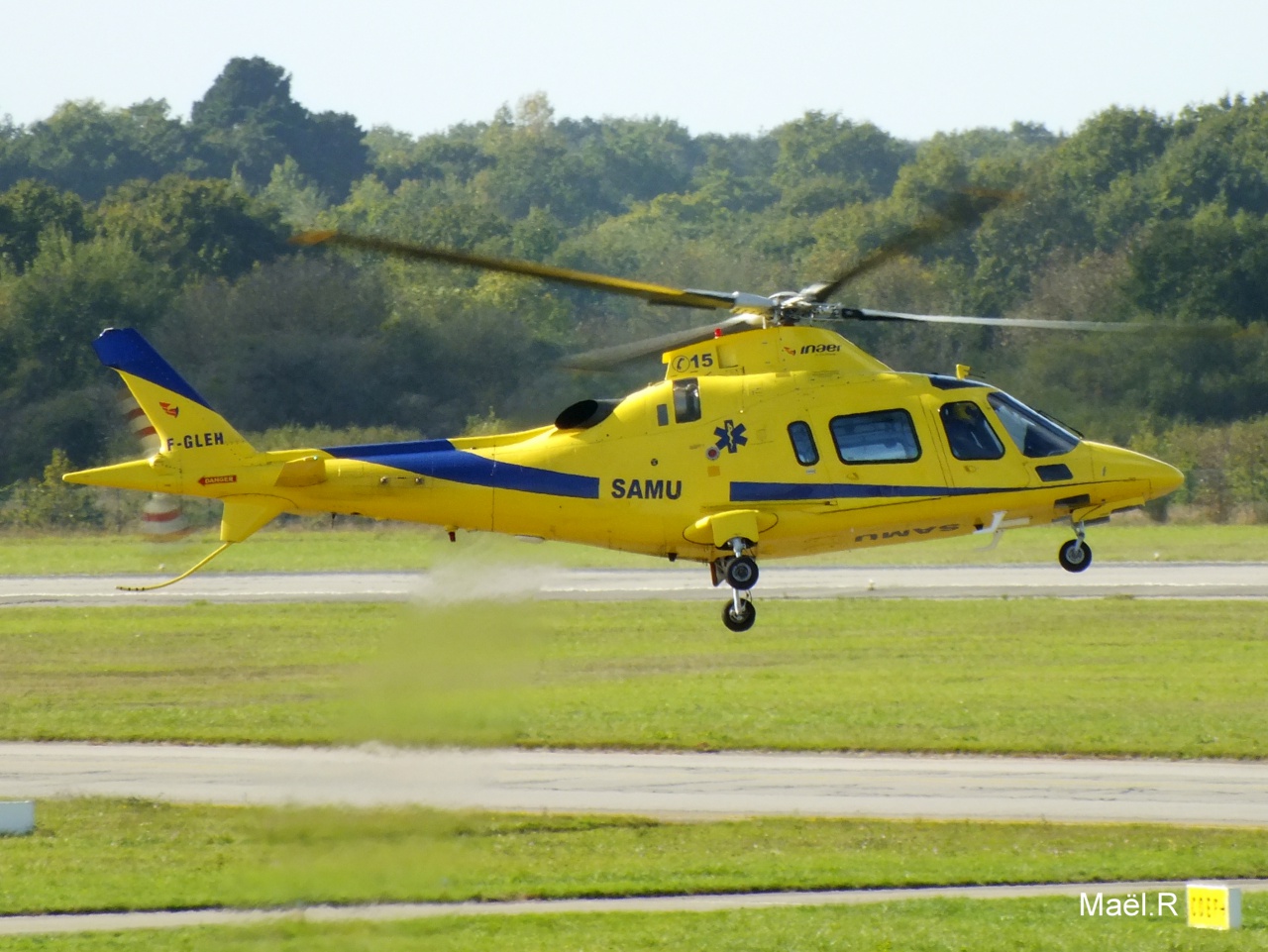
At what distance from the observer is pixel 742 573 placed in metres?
22.3

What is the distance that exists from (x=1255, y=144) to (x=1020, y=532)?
50.2m

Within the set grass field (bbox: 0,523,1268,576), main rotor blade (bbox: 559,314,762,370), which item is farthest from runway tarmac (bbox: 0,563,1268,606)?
main rotor blade (bbox: 559,314,762,370)

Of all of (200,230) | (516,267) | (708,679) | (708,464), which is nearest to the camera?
(516,267)

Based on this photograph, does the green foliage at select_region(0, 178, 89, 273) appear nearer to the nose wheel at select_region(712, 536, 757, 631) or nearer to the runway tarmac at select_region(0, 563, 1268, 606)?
the runway tarmac at select_region(0, 563, 1268, 606)

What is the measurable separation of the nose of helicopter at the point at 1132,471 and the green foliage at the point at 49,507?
50230 millimetres

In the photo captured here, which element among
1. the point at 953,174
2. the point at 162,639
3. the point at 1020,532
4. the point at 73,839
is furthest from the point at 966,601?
the point at 953,174

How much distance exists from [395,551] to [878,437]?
155 feet

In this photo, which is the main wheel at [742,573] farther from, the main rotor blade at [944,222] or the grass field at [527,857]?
the grass field at [527,857]

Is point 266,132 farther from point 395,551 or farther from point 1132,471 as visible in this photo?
point 1132,471

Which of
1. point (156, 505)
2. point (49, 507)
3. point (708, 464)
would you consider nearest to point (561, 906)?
point (708, 464)

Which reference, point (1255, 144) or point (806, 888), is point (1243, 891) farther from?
point (1255, 144)

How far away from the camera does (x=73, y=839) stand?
33.0 metres

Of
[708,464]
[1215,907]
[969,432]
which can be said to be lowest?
[1215,907]

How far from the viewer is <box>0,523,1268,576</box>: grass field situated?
6450cm
